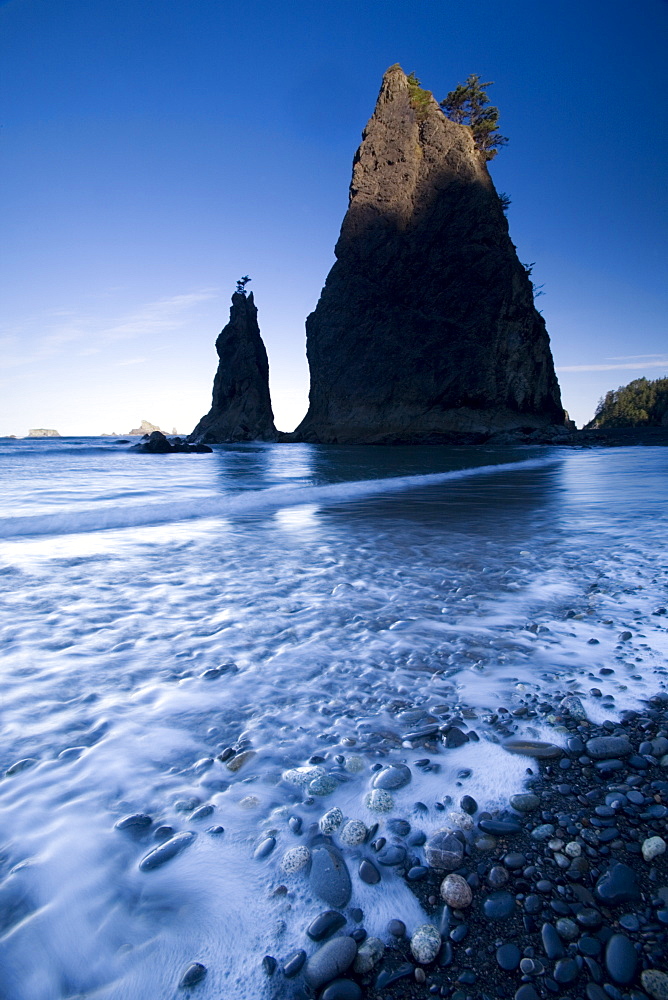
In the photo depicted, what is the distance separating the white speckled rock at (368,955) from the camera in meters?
0.90

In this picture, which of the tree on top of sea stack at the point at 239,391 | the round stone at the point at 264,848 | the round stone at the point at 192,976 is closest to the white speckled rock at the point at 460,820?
the round stone at the point at 264,848

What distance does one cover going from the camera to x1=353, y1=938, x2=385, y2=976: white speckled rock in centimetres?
90

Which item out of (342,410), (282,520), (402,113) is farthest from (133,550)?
(402,113)

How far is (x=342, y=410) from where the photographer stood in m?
36.8

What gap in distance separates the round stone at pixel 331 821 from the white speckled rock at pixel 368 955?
0.28 meters

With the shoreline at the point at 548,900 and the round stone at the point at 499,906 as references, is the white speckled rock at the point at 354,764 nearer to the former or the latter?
the shoreline at the point at 548,900

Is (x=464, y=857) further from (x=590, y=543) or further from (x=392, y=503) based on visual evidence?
(x=392, y=503)

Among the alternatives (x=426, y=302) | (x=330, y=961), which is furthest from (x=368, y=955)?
(x=426, y=302)

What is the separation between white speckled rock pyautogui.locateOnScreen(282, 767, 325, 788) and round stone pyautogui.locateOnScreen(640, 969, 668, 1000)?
0.81m

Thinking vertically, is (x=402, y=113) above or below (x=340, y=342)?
above

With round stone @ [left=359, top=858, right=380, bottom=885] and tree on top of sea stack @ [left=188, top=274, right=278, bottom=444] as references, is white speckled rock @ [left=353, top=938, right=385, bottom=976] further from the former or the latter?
tree on top of sea stack @ [left=188, top=274, right=278, bottom=444]

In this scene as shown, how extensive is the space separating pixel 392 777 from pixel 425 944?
0.45 metres

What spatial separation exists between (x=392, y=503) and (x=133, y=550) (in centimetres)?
420

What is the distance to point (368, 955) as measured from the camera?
0.92 meters
